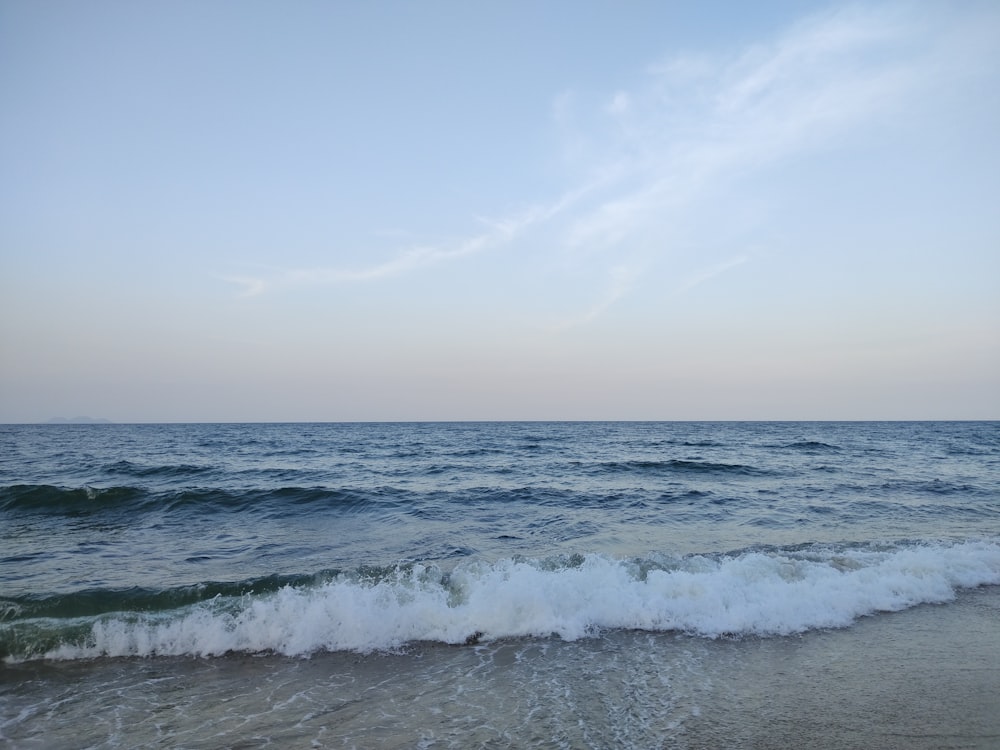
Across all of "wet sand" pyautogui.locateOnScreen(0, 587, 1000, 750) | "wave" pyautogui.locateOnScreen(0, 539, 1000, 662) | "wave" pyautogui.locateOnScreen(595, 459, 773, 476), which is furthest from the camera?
"wave" pyautogui.locateOnScreen(595, 459, 773, 476)

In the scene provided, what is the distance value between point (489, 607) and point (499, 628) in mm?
348

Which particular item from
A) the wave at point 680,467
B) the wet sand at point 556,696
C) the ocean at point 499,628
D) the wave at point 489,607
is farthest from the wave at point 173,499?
the wave at point 680,467

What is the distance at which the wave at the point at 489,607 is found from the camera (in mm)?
7227

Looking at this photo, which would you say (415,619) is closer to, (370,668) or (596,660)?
(370,668)

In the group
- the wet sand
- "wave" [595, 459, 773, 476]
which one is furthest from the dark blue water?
"wave" [595, 459, 773, 476]

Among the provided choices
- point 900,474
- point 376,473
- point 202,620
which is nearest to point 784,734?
point 202,620

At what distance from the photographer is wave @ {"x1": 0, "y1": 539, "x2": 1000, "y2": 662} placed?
7227mm

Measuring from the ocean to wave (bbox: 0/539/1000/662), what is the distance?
3cm

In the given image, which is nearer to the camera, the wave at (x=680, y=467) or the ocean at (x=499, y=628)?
the ocean at (x=499, y=628)

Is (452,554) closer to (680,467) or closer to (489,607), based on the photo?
(489,607)

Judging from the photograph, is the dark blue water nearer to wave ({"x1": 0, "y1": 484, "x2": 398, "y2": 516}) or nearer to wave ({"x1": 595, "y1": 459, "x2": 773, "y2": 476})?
wave ({"x1": 0, "y1": 484, "x2": 398, "y2": 516})

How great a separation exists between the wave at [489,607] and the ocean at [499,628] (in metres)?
0.03

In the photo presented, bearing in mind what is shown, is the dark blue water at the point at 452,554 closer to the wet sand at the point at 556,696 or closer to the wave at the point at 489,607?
the wave at the point at 489,607

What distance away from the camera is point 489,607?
7770 mm
